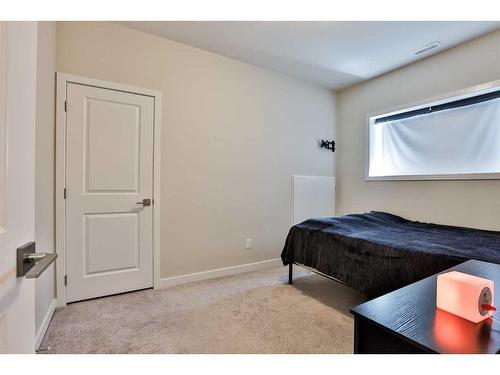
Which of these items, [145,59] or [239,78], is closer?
[145,59]

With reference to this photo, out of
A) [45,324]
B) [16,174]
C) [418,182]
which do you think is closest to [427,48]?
[418,182]

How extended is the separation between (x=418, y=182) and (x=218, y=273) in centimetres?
266

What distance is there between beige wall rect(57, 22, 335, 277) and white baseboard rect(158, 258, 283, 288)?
0.06 m

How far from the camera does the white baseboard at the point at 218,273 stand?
8.90 ft

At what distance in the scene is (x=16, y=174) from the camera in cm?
62

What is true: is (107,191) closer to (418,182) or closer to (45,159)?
(45,159)

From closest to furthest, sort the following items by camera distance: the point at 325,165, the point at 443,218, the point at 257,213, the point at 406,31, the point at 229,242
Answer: the point at 406,31, the point at 443,218, the point at 229,242, the point at 257,213, the point at 325,165

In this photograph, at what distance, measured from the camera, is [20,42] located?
24.7 inches

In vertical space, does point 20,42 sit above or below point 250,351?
above

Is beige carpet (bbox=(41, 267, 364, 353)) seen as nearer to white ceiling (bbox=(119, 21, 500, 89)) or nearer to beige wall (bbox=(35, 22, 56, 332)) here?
beige wall (bbox=(35, 22, 56, 332))

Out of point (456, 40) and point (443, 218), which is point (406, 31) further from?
point (443, 218)

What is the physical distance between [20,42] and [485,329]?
1464 millimetres
